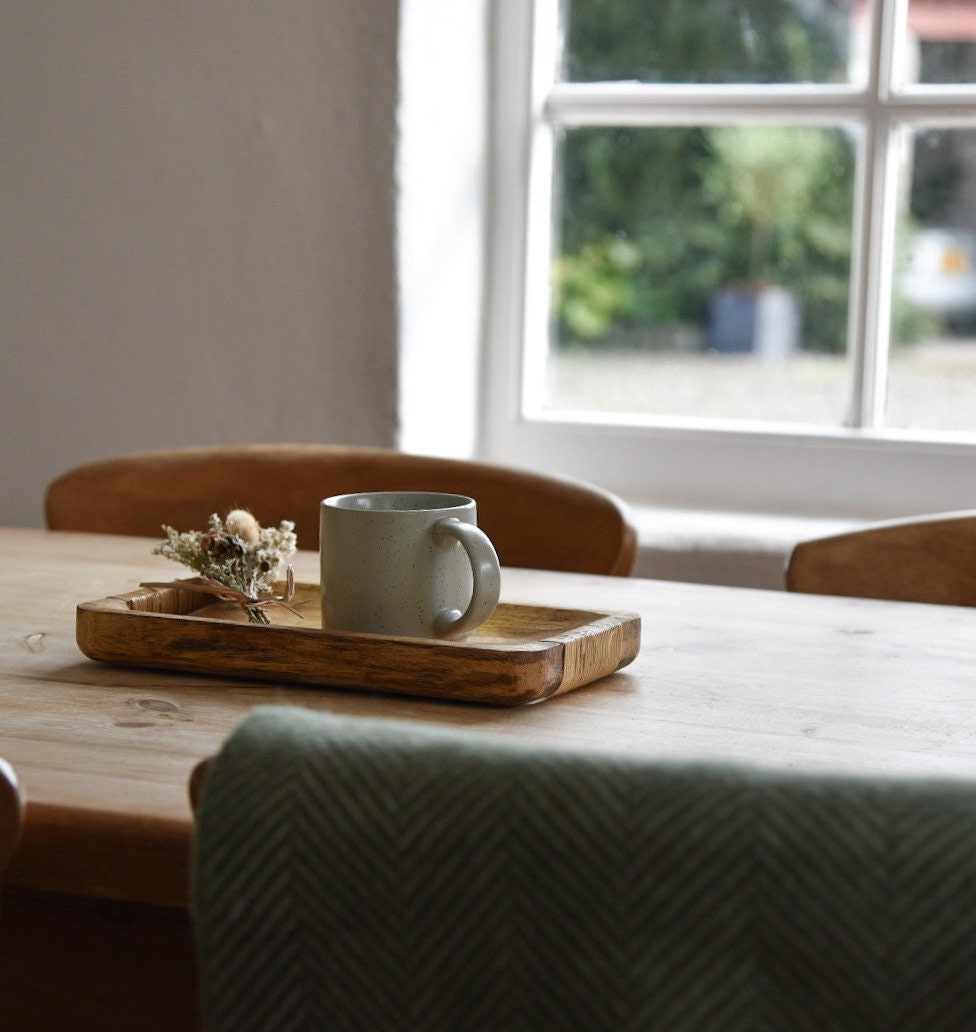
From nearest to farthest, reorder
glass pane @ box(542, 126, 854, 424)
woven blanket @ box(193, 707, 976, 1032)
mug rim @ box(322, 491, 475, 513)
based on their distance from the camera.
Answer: woven blanket @ box(193, 707, 976, 1032), mug rim @ box(322, 491, 475, 513), glass pane @ box(542, 126, 854, 424)

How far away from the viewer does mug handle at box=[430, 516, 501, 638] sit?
853mm

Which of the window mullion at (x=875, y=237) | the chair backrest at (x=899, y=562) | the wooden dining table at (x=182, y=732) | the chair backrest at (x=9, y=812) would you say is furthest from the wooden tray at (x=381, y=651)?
the window mullion at (x=875, y=237)

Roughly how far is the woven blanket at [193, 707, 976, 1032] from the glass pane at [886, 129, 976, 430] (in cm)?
165

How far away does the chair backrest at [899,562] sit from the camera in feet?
4.28

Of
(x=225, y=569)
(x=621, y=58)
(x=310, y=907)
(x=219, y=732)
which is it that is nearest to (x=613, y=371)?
(x=621, y=58)

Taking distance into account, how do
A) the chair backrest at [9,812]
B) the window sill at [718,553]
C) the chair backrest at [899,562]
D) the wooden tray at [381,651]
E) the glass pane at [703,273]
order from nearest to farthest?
the chair backrest at [9,812], the wooden tray at [381,651], the chair backrest at [899,562], the window sill at [718,553], the glass pane at [703,273]

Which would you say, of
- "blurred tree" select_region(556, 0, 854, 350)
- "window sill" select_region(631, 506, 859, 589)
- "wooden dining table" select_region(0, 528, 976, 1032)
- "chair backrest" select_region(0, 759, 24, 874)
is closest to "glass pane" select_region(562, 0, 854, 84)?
"blurred tree" select_region(556, 0, 854, 350)

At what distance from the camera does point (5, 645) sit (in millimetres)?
947

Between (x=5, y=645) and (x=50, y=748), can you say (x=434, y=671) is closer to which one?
(x=50, y=748)

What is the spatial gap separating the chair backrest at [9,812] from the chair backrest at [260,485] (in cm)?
92

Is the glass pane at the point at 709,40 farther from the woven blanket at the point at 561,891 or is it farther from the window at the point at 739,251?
the woven blanket at the point at 561,891

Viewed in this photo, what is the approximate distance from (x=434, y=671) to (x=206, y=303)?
130 centimetres

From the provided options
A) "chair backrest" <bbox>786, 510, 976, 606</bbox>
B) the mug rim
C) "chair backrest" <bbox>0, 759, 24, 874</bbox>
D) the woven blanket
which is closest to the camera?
the woven blanket

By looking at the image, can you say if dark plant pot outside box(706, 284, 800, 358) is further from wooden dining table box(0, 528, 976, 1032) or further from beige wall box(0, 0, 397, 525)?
wooden dining table box(0, 528, 976, 1032)
